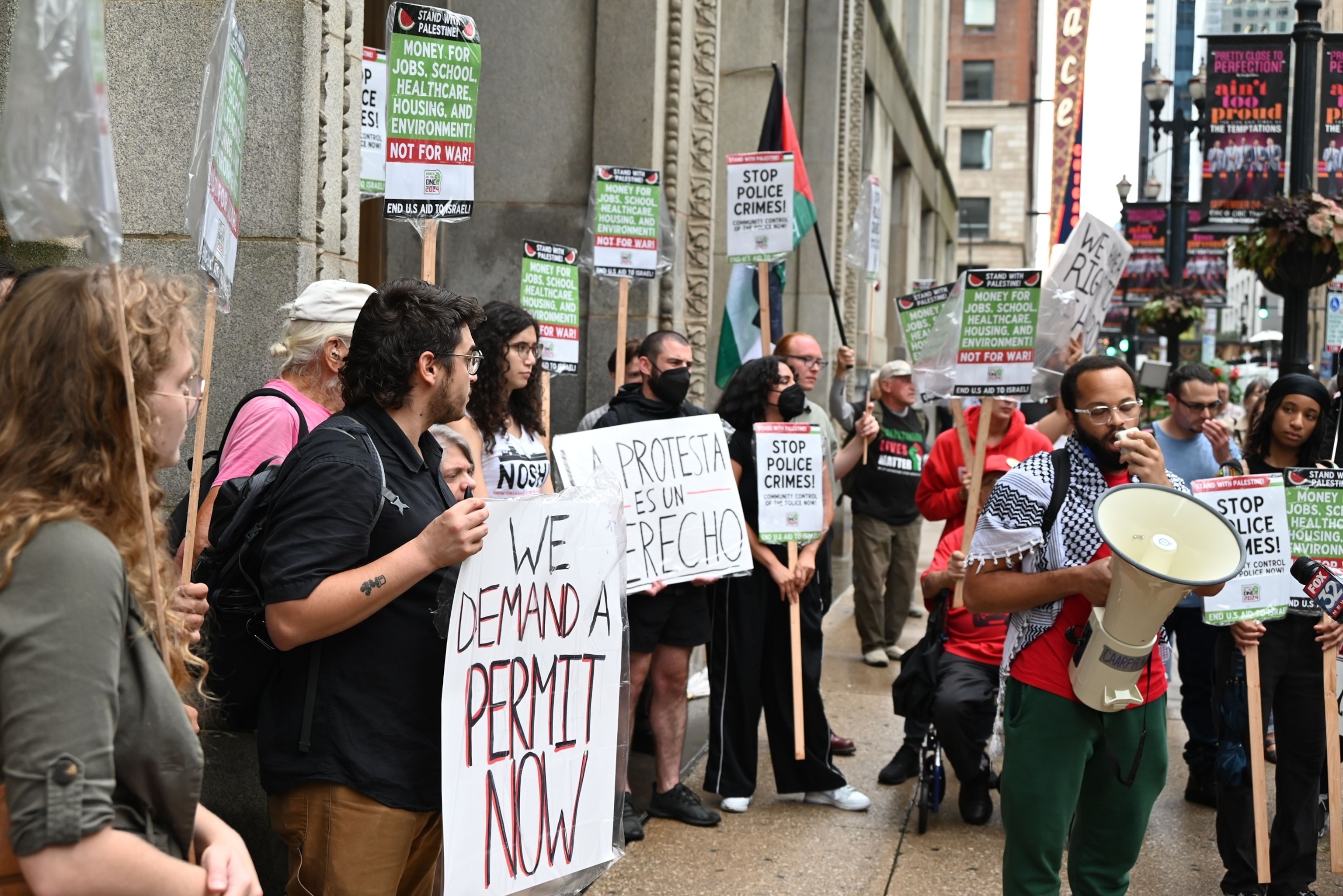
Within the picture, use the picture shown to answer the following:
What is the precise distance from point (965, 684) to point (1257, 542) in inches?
61.0

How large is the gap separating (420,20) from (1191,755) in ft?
17.0

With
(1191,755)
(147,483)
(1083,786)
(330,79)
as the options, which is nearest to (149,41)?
(330,79)

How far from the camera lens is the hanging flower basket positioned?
445 inches

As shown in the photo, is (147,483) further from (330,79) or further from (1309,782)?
(1309,782)

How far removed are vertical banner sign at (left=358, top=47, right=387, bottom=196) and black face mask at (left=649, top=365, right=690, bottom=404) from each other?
67.7 inches

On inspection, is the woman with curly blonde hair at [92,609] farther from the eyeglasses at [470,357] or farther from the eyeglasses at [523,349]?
the eyeglasses at [523,349]

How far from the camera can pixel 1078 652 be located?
12.7 ft

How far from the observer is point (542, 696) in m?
3.27

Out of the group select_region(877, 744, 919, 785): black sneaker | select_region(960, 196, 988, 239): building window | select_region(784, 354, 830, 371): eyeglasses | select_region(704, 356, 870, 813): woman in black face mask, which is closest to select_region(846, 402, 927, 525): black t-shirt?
select_region(784, 354, 830, 371): eyeglasses

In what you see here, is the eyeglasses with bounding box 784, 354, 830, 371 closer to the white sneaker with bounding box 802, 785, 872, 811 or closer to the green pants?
the white sneaker with bounding box 802, 785, 872, 811

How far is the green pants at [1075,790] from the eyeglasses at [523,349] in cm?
235

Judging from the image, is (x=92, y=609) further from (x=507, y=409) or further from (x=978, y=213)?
(x=978, y=213)

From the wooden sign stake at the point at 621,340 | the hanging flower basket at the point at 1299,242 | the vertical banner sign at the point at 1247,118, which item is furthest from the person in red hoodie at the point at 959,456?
the vertical banner sign at the point at 1247,118

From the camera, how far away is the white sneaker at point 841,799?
20.7 ft
